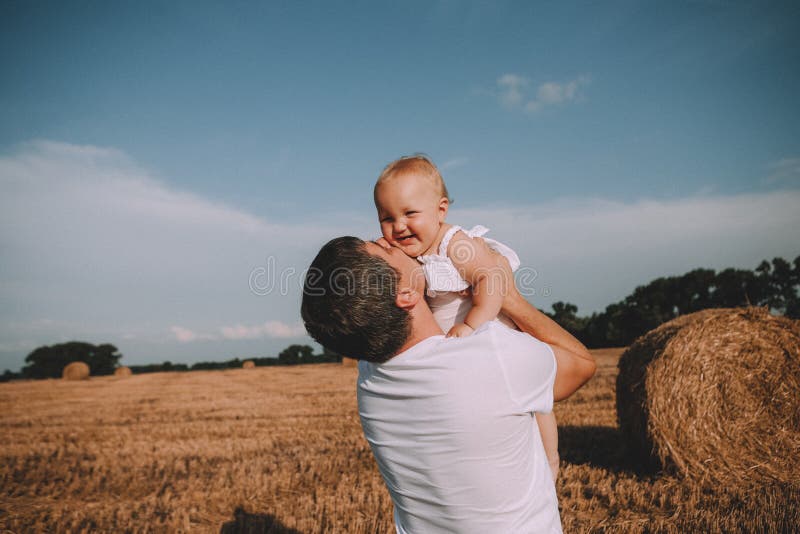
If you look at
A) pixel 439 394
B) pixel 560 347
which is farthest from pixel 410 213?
pixel 439 394

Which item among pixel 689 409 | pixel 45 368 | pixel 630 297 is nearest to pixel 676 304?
pixel 630 297

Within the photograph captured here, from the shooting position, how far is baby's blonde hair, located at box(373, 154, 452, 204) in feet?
10.3

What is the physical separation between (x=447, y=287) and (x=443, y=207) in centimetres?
70

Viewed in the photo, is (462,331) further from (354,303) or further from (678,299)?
(678,299)

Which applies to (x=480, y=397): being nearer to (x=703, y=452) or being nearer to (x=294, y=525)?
(x=294, y=525)

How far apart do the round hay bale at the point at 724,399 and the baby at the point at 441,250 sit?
278cm

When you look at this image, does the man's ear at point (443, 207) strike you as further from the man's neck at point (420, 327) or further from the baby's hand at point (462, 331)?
the man's neck at point (420, 327)

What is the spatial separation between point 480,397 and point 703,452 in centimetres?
445

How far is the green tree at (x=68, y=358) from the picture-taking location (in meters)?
55.5

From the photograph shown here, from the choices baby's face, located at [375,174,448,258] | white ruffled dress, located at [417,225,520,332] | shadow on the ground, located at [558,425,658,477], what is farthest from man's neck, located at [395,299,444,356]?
shadow on the ground, located at [558,425,658,477]

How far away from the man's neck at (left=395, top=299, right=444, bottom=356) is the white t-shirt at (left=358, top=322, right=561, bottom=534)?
57 millimetres

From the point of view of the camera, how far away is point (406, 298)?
2002 mm

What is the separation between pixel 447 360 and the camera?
178cm

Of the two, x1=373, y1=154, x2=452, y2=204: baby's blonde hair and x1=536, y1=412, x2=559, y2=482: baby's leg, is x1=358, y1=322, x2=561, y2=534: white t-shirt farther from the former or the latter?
x1=373, y1=154, x2=452, y2=204: baby's blonde hair
